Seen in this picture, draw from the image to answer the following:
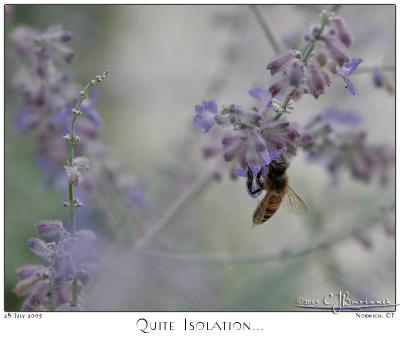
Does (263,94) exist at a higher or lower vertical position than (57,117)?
lower

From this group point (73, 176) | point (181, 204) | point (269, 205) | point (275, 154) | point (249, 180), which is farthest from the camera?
point (181, 204)

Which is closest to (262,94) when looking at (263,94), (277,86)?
(263,94)

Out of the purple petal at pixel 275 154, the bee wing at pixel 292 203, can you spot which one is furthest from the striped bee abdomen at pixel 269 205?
the purple petal at pixel 275 154

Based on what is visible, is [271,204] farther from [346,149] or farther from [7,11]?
[7,11]

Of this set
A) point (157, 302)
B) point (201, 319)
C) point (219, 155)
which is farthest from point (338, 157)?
point (157, 302)

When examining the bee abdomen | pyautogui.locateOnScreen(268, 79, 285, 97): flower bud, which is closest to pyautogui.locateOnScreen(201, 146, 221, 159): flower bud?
the bee abdomen

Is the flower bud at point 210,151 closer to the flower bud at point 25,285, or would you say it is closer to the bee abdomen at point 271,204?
the bee abdomen at point 271,204

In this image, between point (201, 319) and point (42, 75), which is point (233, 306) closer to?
point (201, 319)
